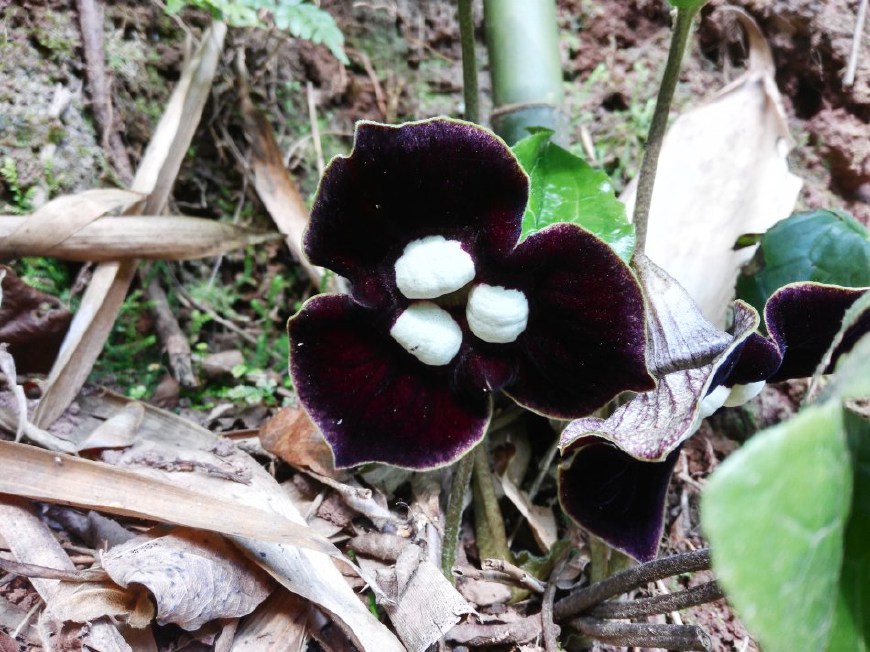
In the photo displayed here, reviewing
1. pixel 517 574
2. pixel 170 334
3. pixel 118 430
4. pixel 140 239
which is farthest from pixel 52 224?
pixel 517 574

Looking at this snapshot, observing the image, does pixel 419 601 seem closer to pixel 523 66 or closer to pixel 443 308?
pixel 443 308

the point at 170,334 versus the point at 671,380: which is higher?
the point at 671,380

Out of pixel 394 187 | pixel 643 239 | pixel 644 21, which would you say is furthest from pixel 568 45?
pixel 394 187

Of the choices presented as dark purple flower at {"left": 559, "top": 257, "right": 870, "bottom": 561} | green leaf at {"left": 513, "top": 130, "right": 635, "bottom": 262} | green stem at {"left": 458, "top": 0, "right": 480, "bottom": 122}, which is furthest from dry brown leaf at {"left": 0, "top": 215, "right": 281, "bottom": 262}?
dark purple flower at {"left": 559, "top": 257, "right": 870, "bottom": 561}

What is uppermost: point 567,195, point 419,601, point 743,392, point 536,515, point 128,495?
point 567,195

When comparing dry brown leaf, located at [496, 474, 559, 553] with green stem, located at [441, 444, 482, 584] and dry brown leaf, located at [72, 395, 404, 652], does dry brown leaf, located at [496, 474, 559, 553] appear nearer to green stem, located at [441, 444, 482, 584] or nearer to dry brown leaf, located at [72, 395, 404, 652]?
green stem, located at [441, 444, 482, 584]

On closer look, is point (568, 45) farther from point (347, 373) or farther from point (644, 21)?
point (347, 373)

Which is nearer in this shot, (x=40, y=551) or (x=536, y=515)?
(x=40, y=551)
